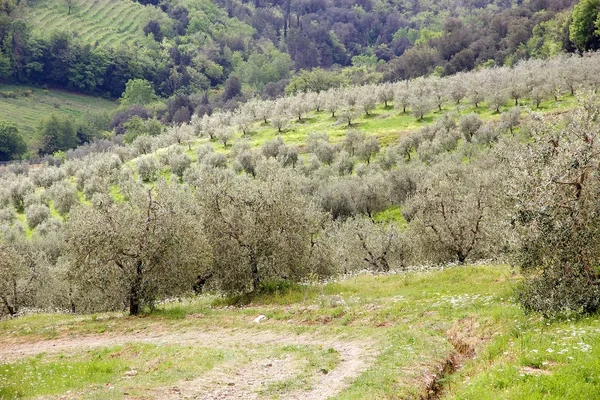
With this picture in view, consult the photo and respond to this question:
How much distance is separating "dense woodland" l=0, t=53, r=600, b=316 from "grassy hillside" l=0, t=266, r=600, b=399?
274cm

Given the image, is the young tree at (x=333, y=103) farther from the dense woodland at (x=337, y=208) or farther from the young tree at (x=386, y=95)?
the young tree at (x=386, y=95)

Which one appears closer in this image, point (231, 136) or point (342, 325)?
point (342, 325)

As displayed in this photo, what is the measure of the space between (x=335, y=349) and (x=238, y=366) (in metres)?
4.37

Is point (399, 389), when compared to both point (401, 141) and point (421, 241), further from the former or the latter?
point (401, 141)

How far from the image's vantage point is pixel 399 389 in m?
16.8

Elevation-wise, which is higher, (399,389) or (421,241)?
(399,389)

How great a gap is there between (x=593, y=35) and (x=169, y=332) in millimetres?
150675

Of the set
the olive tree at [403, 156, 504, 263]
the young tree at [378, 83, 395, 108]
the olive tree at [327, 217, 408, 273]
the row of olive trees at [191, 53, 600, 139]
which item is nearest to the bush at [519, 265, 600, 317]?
the olive tree at [403, 156, 504, 263]

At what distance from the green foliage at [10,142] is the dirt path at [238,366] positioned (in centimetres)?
18748

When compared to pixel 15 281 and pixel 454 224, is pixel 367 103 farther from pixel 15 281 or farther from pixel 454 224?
pixel 15 281

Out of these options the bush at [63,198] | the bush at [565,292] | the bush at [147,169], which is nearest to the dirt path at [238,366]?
the bush at [565,292]

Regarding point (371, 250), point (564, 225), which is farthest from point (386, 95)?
point (564, 225)

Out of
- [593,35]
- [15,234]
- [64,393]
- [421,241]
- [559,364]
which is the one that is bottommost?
[15,234]

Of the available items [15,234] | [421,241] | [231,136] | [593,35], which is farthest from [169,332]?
[593,35]
